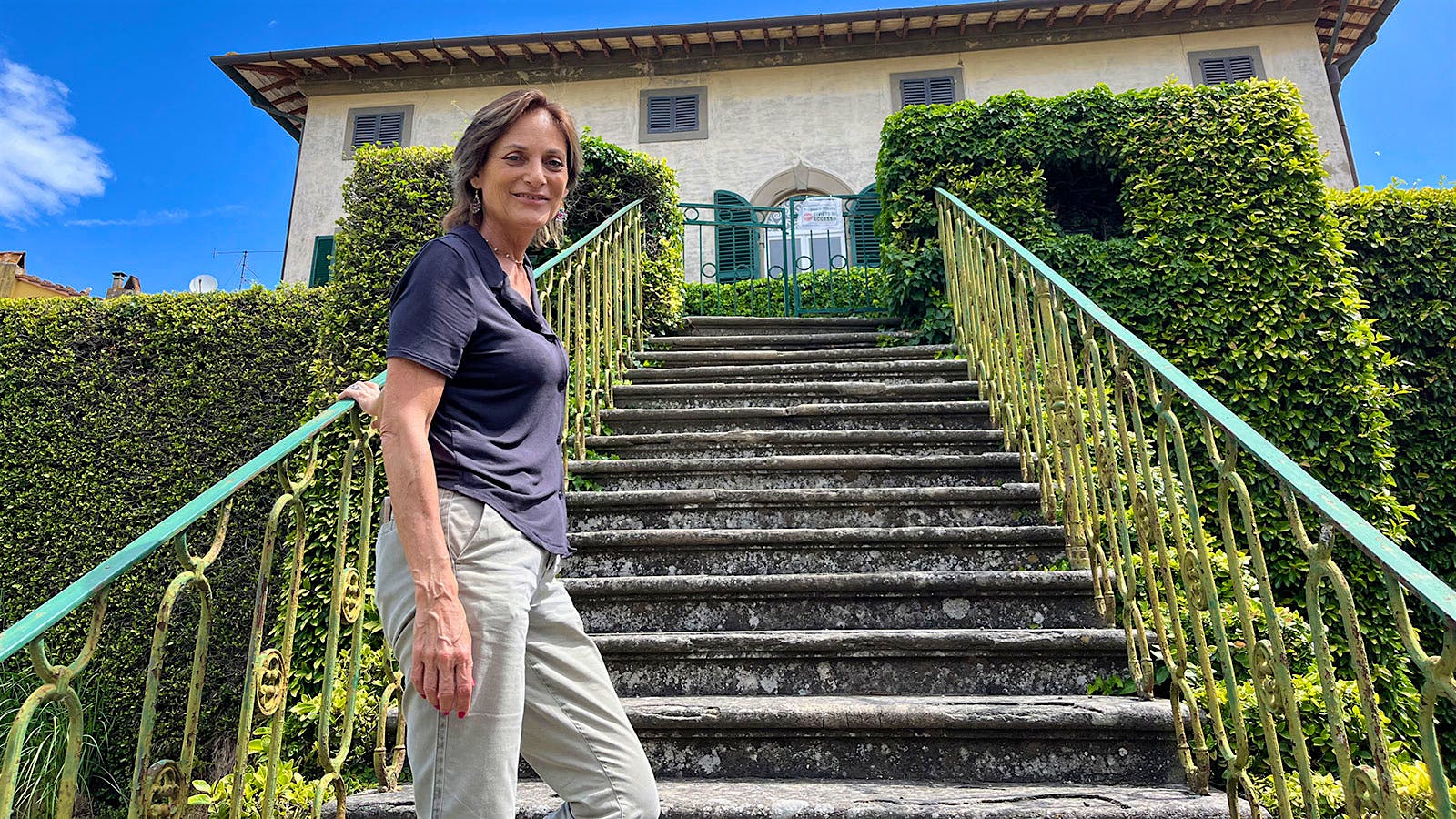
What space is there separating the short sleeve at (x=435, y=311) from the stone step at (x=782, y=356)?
3728mm

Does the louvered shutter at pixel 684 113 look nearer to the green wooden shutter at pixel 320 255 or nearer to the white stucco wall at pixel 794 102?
the white stucco wall at pixel 794 102

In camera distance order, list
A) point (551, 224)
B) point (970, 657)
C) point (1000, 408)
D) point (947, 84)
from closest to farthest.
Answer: point (551, 224)
point (970, 657)
point (1000, 408)
point (947, 84)

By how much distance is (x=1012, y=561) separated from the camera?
3.12 m

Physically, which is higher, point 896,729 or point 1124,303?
point 1124,303

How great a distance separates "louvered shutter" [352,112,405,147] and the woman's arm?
12.5m

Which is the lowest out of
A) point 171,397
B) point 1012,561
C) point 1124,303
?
point 1012,561

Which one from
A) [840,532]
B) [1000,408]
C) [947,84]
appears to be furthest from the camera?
[947,84]

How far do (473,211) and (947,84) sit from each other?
1176 cm

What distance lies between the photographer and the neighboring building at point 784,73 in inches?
451

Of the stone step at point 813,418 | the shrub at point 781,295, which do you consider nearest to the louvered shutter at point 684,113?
the shrub at point 781,295

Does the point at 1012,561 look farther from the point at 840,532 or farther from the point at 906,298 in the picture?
the point at 906,298

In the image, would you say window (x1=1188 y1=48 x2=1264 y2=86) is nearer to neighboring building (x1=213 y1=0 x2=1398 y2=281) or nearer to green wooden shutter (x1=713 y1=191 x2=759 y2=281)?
neighboring building (x1=213 y1=0 x2=1398 y2=281)

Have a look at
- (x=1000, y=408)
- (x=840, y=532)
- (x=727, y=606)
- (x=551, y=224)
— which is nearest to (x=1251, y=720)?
(x=840, y=532)

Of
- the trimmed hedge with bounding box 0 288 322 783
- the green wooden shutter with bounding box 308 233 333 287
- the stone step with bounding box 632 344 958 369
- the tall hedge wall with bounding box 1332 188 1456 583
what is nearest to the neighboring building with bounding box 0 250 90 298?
the green wooden shutter with bounding box 308 233 333 287
